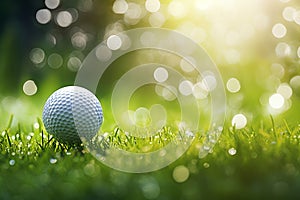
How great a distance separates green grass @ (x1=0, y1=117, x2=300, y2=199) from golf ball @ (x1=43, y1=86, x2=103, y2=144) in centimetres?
8

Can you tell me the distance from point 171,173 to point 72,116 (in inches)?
29.5

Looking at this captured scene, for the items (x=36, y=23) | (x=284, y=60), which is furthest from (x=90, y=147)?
(x=36, y=23)

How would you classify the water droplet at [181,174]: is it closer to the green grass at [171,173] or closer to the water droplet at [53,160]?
the green grass at [171,173]

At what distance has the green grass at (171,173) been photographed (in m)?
1.52

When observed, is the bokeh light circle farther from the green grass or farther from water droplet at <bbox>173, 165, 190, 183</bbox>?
water droplet at <bbox>173, 165, 190, 183</bbox>

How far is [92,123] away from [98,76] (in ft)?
8.61

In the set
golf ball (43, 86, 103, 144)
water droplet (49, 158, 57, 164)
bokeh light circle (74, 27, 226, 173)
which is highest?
bokeh light circle (74, 27, 226, 173)

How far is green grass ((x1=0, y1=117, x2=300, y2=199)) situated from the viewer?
1521 mm

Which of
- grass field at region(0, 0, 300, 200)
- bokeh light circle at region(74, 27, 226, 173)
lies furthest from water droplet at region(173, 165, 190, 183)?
bokeh light circle at region(74, 27, 226, 173)

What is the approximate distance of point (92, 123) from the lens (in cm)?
234

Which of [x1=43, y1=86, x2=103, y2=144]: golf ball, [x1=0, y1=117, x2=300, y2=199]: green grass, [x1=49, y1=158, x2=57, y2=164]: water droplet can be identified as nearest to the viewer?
[x1=0, y1=117, x2=300, y2=199]: green grass

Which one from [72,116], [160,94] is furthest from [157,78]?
[72,116]

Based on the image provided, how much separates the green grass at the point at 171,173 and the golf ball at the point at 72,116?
8 centimetres

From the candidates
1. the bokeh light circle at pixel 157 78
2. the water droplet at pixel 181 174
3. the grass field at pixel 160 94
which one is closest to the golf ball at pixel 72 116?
the grass field at pixel 160 94
